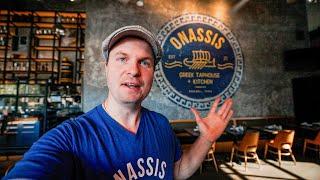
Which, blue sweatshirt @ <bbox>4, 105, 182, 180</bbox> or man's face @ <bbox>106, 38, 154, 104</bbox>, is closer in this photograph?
blue sweatshirt @ <bbox>4, 105, 182, 180</bbox>

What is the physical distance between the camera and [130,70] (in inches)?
40.1

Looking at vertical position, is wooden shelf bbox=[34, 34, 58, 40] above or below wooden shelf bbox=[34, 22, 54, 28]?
below

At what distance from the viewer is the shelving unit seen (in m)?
7.47

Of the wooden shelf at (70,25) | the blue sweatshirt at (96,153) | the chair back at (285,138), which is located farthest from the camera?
the wooden shelf at (70,25)

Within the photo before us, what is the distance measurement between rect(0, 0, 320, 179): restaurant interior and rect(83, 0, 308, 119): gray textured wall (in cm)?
3

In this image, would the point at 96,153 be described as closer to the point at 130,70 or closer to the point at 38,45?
the point at 130,70

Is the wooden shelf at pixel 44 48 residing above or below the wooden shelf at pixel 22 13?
below

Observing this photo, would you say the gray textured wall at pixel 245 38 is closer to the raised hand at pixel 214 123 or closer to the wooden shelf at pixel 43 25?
the wooden shelf at pixel 43 25

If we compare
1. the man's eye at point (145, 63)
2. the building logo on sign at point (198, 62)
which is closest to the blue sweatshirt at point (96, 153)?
the man's eye at point (145, 63)

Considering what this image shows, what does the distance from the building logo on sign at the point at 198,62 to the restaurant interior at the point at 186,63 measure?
30 mm

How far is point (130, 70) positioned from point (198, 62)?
5.99 m

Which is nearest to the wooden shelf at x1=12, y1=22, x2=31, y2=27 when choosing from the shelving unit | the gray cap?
the shelving unit

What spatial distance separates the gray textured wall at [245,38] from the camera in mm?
6391

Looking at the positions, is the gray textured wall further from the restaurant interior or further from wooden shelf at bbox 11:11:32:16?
wooden shelf at bbox 11:11:32:16
